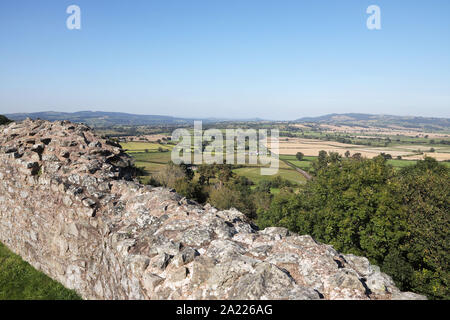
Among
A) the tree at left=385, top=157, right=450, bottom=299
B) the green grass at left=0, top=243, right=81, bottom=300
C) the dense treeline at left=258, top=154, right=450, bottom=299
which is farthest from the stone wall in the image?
the dense treeline at left=258, top=154, right=450, bottom=299

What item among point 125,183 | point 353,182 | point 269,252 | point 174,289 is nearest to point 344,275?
point 269,252

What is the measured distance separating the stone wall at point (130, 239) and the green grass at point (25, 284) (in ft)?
0.92

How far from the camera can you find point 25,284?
742cm

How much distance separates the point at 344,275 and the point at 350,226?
1329cm

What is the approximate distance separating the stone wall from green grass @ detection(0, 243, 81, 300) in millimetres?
281

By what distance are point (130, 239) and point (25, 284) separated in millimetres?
4706

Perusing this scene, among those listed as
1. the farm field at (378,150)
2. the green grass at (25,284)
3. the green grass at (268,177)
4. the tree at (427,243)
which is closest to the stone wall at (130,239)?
the green grass at (25,284)

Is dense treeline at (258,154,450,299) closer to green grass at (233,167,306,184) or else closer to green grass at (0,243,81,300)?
green grass at (0,243,81,300)

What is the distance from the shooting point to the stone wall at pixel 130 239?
4094mm

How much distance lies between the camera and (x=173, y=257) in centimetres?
467

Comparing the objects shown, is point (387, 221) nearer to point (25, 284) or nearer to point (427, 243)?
point (427, 243)

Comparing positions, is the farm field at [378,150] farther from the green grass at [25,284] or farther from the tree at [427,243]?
the green grass at [25,284]

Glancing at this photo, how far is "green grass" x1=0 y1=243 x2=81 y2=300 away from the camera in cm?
686
